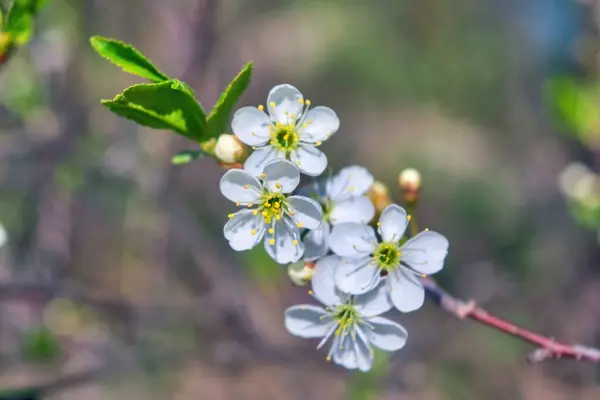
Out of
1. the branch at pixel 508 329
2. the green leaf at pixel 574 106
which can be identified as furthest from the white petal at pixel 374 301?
the green leaf at pixel 574 106

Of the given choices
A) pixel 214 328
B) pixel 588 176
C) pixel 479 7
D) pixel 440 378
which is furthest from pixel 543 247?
pixel 479 7

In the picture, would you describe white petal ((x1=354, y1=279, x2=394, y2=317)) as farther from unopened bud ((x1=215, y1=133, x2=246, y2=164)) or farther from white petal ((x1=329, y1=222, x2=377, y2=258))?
unopened bud ((x1=215, y1=133, x2=246, y2=164))

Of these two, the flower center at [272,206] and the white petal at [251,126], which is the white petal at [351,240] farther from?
the white petal at [251,126]

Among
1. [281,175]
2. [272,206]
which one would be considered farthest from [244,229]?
[281,175]

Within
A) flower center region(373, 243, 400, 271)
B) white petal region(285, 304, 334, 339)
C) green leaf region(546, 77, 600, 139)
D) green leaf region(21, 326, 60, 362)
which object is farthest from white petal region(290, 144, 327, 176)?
green leaf region(546, 77, 600, 139)

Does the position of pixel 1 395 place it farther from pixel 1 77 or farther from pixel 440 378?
pixel 440 378

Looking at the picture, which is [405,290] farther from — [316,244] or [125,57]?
[125,57]
